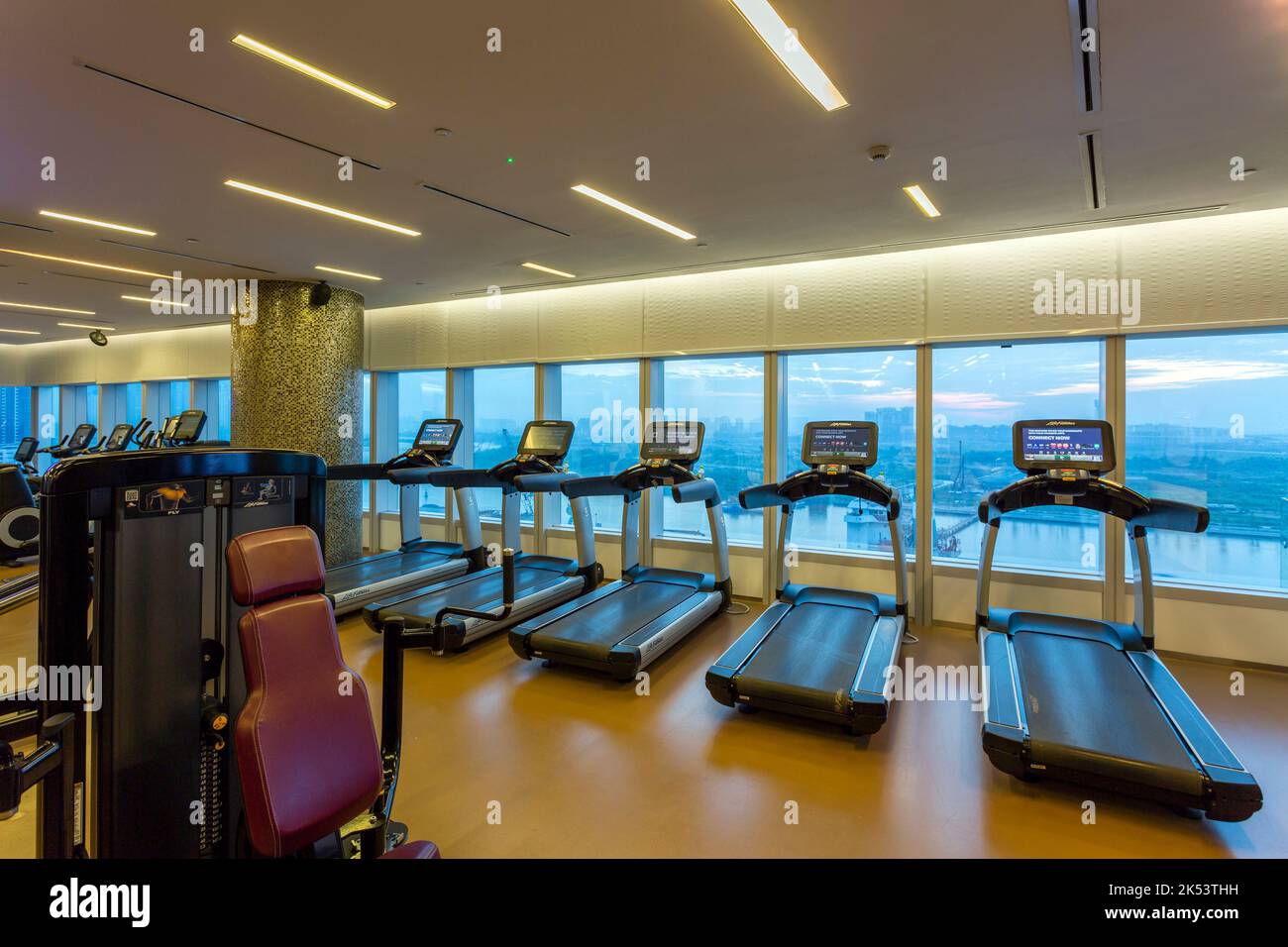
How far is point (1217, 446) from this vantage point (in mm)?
4699

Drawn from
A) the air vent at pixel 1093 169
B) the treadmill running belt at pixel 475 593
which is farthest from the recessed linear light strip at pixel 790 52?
the treadmill running belt at pixel 475 593

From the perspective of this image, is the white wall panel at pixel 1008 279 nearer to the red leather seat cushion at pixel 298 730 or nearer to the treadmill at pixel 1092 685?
the treadmill at pixel 1092 685

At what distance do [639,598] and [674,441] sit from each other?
4.58ft

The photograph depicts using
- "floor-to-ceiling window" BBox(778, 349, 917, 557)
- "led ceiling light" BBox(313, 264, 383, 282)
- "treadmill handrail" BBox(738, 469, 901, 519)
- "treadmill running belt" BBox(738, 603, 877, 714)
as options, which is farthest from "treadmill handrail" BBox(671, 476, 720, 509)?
"led ceiling light" BBox(313, 264, 383, 282)

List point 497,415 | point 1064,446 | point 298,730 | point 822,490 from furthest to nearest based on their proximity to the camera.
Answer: point 497,415 → point 822,490 → point 1064,446 → point 298,730

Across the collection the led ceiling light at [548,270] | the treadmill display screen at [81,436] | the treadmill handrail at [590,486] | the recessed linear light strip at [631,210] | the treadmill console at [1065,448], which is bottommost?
the treadmill handrail at [590,486]

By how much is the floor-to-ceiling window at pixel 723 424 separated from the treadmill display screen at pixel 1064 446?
8.08 ft

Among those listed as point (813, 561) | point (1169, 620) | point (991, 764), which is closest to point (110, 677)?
point (991, 764)

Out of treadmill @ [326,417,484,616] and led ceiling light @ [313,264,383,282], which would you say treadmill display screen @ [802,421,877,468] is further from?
led ceiling light @ [313,264,383,282]

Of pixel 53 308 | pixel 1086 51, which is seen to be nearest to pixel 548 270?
pixel 1086 51

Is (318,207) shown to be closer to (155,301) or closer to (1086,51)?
(1086,51)

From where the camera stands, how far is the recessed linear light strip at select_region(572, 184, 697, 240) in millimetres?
4102

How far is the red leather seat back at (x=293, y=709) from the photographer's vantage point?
1546mm
